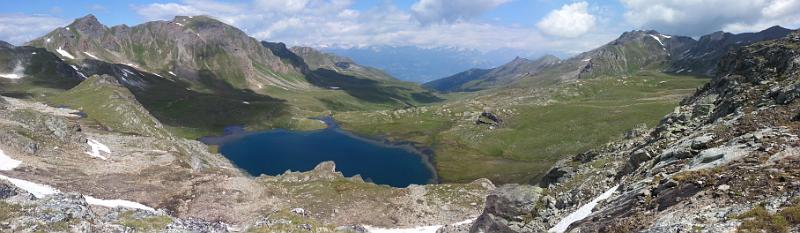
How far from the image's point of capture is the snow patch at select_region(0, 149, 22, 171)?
57.6m

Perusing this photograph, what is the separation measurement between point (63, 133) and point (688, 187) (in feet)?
288

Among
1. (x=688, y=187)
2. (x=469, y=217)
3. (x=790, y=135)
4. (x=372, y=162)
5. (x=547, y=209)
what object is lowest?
(x=372, y=162)

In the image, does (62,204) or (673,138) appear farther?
(673,138)

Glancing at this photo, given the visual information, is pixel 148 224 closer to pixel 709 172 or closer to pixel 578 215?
pixel 578 215

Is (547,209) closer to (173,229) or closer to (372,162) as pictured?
(173,229)

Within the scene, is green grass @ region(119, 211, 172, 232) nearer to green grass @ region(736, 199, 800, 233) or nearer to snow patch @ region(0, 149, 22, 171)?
snow patch @ region(0, 149, 22, 171)

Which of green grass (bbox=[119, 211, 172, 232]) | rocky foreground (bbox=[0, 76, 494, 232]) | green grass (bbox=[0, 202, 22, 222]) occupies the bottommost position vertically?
rocky foreground (bbox=[0, 76, 494, 232])

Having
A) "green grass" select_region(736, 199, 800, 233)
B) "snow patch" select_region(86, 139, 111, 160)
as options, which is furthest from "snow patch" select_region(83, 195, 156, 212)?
"green grass" select_region(736, 199, 800, 233)

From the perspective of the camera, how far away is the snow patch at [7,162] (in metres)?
57.6

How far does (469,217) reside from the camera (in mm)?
67562

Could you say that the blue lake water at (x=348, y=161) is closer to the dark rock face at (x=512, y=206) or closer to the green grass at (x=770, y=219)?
the dark rock face at (x=512, y=206)

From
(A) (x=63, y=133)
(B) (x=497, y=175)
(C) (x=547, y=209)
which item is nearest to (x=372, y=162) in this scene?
(B) (x=497, y=175)

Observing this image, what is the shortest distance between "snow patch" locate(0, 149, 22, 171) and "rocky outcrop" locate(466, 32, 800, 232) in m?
53.6

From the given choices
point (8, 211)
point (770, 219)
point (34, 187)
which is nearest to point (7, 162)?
point (34, 187)
